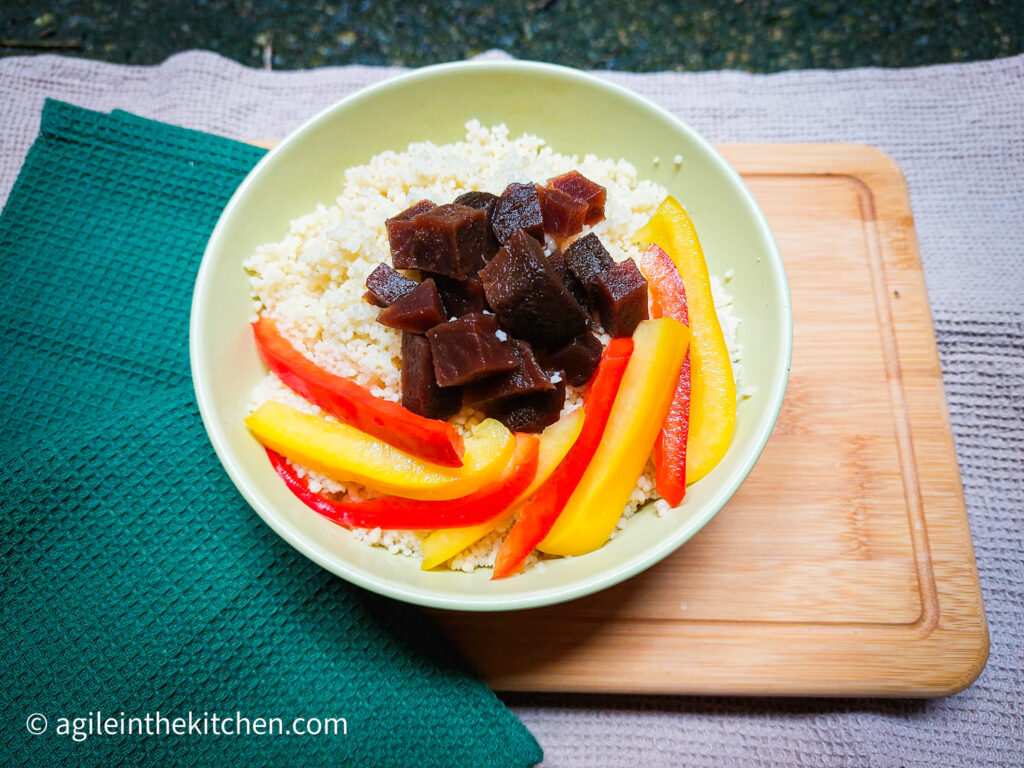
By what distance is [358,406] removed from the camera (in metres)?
2.06

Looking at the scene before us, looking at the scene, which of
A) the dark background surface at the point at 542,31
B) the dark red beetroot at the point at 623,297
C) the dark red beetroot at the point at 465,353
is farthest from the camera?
the dark background surface at the point at 542,31

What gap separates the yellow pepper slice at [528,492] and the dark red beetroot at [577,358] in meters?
0.12

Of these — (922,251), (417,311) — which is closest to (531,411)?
(417,311)

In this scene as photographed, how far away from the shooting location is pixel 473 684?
7.55 ft

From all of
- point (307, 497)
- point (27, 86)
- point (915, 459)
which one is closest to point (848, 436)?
point (915, 459)

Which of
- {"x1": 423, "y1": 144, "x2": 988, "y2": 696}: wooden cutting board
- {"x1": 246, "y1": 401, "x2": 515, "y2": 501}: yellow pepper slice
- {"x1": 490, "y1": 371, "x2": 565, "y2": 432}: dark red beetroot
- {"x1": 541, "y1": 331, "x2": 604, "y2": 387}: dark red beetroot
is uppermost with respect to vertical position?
{"x1": 541, "y1": 331, "x2": 604, "y2": 387}: dark red beetroot

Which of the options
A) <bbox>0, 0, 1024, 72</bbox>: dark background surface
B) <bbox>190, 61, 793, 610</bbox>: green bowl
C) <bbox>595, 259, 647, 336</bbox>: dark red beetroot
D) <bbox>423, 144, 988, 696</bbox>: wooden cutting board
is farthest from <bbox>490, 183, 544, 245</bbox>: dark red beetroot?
<bbox>0, 0, 1024, 72</bbox>: dark background surface

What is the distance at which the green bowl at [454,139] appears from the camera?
1.97 m

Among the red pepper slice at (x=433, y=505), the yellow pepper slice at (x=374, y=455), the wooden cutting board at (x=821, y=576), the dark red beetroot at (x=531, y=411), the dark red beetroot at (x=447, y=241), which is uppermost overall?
the dark red beetroot at (x=447, y=241)

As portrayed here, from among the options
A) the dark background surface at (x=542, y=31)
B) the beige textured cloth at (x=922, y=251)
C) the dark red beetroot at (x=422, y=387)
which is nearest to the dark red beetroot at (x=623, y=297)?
the dark red beetroot at (x=422, y=387)

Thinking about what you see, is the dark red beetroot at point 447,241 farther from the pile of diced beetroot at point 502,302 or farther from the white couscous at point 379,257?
the white couscous at point 379,257

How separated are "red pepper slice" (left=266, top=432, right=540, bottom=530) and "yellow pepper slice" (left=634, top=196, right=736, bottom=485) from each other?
48cm

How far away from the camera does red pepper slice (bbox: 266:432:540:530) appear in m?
1.97

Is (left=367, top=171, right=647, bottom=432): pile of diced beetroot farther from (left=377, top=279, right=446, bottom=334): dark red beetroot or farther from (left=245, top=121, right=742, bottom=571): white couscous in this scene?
(left=245, top=121, right=742, bottom=571): white couscous
